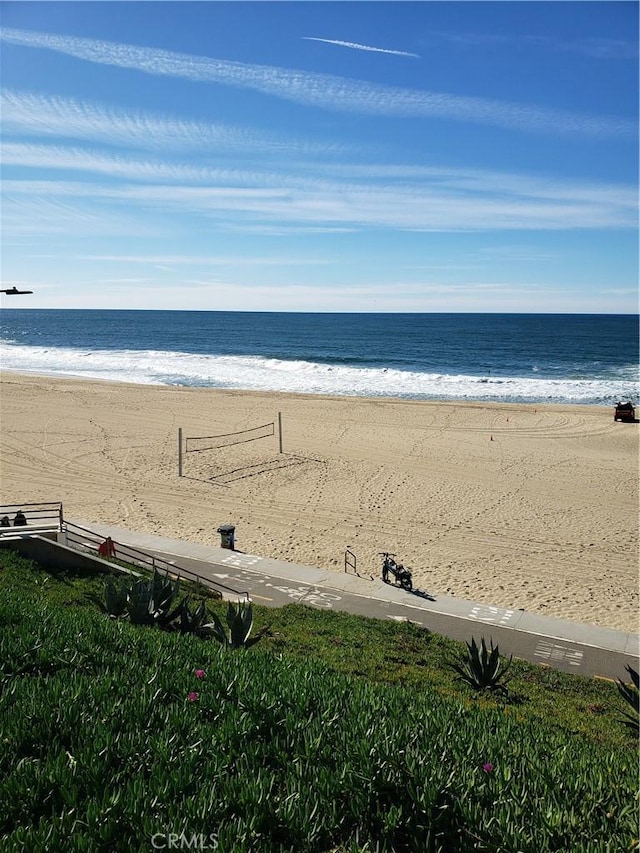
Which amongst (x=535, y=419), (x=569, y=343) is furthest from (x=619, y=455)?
(x=569, y=343)

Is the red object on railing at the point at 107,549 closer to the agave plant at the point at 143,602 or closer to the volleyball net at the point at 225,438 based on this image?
the agave plant at the point at 143,602

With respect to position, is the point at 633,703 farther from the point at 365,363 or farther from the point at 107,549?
the point at 365,363

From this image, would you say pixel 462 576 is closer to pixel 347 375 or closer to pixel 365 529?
pixel 365 529

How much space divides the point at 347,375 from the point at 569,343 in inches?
2197

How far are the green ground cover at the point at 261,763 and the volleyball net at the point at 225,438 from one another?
2294cm

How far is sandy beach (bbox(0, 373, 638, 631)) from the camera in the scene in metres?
17.2

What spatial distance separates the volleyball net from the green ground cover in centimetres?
2294

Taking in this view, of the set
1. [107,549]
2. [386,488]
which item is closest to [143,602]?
[107,549]

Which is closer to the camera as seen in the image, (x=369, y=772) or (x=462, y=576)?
(x=369, y=772)

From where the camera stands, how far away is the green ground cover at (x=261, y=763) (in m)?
3.87

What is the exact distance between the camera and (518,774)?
4.63 m

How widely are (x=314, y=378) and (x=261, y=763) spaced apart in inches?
2293

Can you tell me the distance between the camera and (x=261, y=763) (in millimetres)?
4551

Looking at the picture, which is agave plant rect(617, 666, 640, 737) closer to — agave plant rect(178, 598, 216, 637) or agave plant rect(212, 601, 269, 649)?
agave plant rect(212, 601, 269, 649)
